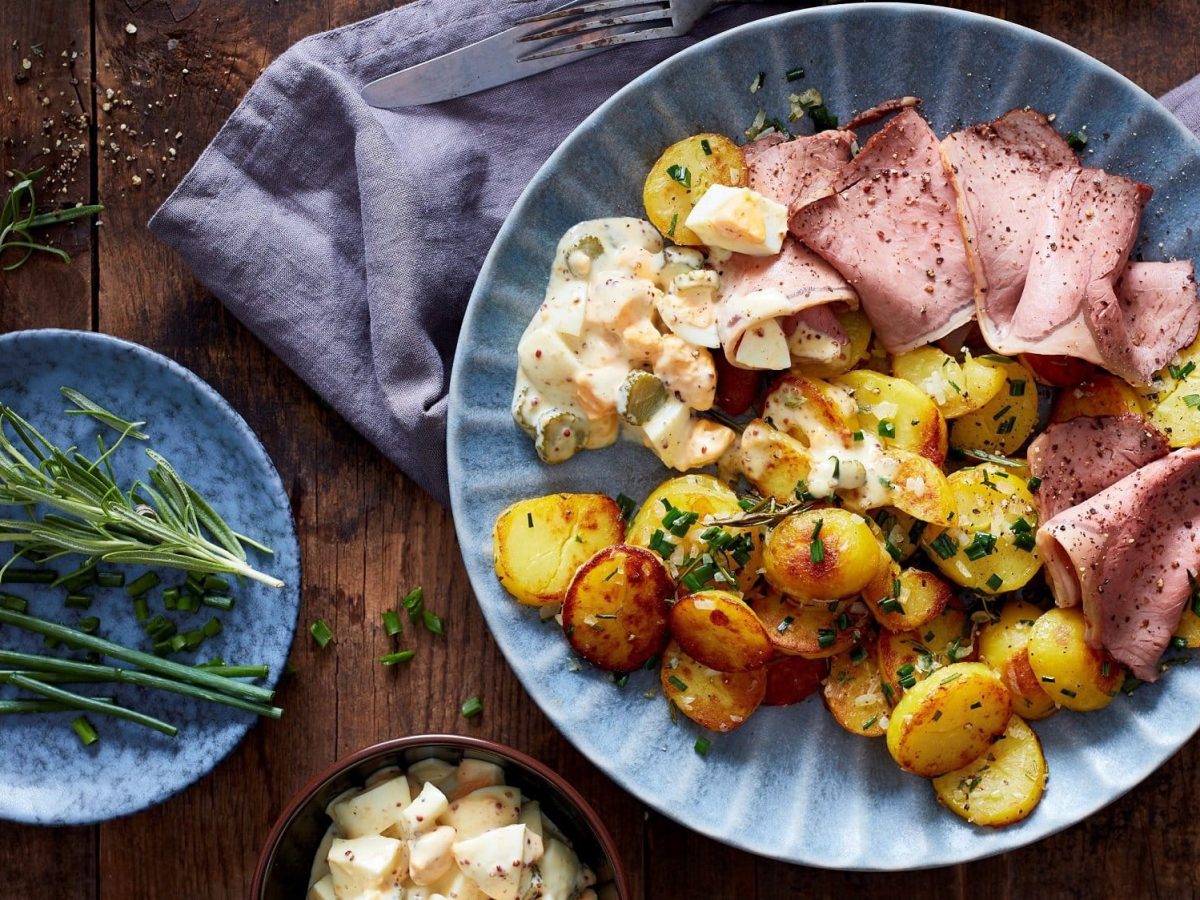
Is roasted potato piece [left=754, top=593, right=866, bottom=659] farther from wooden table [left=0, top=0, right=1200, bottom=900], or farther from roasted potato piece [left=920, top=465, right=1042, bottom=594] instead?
wooden table [left=0, top=0, right=1200, bottom=900]

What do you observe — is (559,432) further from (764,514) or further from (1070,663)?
(1070,663)

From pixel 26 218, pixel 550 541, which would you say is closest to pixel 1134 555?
pixel 550 541

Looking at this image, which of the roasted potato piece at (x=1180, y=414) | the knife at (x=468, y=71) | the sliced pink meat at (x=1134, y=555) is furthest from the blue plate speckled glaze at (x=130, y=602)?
the roasted potato piece at (x=1180, y=414)

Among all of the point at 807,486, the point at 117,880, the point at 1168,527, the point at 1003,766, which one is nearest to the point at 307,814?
the point at 117,880

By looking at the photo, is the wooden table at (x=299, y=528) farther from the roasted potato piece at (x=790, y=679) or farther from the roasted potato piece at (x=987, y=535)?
the roasted potato piece at (x=987, y=535)

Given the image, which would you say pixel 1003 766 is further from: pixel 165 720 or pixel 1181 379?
pixel 165 720

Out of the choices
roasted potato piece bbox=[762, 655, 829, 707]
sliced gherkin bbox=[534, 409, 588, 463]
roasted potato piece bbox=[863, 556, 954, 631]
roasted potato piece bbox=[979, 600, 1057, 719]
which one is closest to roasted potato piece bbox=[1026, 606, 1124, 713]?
roasted potato piece bbox=[979, 600, 1057, 719]
